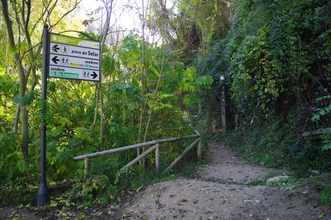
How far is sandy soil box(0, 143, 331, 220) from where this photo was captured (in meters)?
4.76

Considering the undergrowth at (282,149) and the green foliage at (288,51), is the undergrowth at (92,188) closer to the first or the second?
the undergrowth at (282,149)

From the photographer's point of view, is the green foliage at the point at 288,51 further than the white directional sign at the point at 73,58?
Yes

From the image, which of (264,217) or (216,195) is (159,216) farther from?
(264,217)

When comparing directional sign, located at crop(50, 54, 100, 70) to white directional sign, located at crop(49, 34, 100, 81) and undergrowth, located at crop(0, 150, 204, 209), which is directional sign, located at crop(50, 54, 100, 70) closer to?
white directional sign, located at crop(49, 34, 100, 81)

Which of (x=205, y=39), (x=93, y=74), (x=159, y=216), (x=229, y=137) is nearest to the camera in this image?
(x=159, y=216)

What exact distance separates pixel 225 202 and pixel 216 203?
0.15 meters

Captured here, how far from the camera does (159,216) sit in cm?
527

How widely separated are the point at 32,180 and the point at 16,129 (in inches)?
50.9

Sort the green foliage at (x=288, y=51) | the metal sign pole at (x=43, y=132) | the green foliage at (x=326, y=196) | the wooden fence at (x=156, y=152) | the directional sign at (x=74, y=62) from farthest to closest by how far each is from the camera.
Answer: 1. the green foliage at (x=288, y=51)
2. the wooden fence at (x=156, y=152)
3. the directional sign at (x=74, y=62)
4. the metal sign pole at (x=43, y=132)
5. the green foliage at (x=326, y=196)

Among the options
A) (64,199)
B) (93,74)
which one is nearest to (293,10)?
(93,74)

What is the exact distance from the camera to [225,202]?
17.4 feet

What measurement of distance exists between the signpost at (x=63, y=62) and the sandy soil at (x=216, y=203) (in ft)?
3.35

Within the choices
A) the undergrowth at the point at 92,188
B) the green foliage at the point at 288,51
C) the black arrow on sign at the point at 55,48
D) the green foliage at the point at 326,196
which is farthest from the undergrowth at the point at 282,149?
the black arrow on sign at the point at 55,48

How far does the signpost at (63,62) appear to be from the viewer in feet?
20.7
